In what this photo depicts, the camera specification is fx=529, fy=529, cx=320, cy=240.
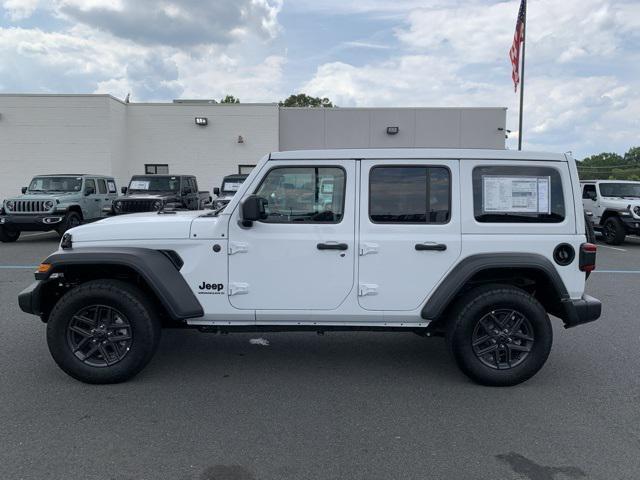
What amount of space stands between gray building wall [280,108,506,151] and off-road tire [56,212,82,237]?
11460 millimetres

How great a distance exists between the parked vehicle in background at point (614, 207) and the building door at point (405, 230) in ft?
39.8

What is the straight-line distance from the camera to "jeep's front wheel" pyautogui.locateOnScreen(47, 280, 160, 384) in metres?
→ 4.16

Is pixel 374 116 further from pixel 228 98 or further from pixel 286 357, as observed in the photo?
pixel 228 98

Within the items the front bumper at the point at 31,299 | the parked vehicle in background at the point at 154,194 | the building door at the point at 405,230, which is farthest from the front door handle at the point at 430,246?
the parked vehicle in background at the point at 154,194

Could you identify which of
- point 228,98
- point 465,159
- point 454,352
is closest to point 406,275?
point 454,352

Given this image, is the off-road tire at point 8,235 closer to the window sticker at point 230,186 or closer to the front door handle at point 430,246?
the window sticker at point 230,186

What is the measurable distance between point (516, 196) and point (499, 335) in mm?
1138

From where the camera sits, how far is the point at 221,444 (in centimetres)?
335

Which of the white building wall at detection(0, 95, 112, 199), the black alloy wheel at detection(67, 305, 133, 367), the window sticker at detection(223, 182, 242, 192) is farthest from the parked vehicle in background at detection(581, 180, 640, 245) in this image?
the white building wall at detection(0, 95, 112, 199)

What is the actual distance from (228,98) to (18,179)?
33.3m

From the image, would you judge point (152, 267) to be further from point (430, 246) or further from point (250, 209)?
point (430, 246)

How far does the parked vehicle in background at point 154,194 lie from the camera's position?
48.2 ft

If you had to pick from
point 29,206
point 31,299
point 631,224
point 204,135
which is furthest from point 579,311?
point 204,135

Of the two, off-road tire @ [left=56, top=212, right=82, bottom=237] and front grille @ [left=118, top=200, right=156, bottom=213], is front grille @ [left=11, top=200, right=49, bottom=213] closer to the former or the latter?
off-road tire @ [left=56, top=212, right=82, bottom=237]
